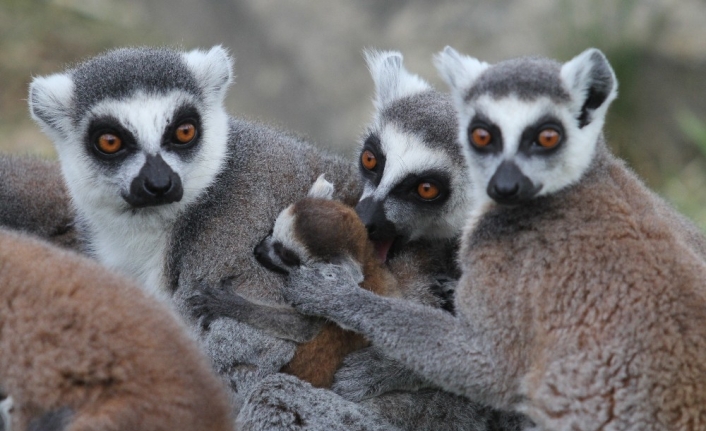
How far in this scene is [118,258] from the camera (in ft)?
19.6

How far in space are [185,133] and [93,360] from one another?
2.16 meters

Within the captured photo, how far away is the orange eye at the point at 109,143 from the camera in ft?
18.5

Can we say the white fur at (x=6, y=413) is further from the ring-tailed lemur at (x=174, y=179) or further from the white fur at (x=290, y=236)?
the white fur at (x=290, y=236)

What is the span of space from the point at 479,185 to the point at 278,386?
164 cm

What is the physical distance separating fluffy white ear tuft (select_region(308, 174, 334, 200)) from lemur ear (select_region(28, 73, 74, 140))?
1.64m

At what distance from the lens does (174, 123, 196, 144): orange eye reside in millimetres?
5754

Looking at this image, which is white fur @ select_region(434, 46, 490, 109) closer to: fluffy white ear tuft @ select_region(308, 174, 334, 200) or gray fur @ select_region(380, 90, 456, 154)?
gray fur @ select_region(380, 90, 456, 154)

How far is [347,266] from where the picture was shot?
541 cm

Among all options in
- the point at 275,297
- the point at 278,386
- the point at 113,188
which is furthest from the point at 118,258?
the point at 278,386

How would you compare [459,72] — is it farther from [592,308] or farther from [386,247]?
[592,308]

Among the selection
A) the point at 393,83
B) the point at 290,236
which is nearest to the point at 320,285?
the point at 290,236

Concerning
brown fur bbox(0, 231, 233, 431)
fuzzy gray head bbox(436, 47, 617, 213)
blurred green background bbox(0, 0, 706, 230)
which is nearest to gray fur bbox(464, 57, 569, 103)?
fuzzy gray head bbox(436, 47, 617, 213)

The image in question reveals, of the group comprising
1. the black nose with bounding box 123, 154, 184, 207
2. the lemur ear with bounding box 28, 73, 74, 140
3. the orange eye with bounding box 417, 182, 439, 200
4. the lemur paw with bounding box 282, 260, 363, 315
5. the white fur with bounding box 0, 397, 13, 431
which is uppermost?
the orange eye with bounding box 417, 182, 439, 200

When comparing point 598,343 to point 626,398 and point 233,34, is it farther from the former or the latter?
point 233,34
